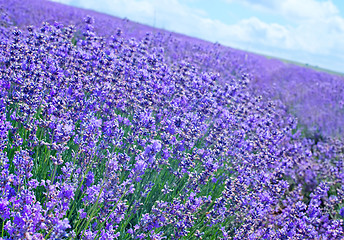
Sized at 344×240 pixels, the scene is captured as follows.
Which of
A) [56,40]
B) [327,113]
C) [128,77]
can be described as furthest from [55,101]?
[327,113]

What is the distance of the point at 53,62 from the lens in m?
2.74

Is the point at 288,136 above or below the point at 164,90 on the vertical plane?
below

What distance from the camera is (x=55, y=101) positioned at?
215cm

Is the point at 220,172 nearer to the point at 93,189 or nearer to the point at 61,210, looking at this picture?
the point at 93,189

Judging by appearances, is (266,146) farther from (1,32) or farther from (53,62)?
(1,32)

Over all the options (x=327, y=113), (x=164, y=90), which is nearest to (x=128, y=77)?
(x=164, y=90)

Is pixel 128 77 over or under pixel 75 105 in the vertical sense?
over

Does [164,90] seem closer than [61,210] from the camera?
No

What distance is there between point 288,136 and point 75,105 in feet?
18.2

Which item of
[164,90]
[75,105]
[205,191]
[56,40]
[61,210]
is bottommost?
[205,191]

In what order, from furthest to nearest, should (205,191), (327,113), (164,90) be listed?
(327,113) < (164,90) < (205,191)

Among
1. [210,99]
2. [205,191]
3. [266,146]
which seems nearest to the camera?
[205,191]

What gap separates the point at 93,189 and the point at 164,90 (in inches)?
74.9

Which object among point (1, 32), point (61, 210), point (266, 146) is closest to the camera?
point (61, 210)
